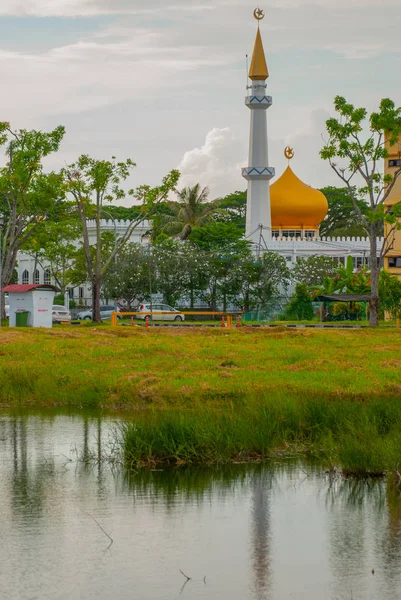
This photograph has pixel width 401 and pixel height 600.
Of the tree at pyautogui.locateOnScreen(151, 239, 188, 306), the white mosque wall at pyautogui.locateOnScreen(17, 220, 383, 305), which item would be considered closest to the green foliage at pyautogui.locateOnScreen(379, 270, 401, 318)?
the white mosque wall at pyautogui.locateOnScreen(17, 220, 383, 305)

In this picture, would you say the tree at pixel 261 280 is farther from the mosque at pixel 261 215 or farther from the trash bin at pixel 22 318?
the trash bin at pixel 22 318

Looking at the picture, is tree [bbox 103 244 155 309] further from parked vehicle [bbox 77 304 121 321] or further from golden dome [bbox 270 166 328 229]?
golden dome [bbox 270 166 328 229]

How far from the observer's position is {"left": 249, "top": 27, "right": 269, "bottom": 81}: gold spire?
7419 cm

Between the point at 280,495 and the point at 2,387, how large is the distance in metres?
11.2

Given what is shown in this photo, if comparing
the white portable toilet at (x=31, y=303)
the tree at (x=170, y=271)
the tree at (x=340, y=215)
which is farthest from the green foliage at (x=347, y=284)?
the tree at (x=340, y=215)

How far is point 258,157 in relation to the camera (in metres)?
76.4

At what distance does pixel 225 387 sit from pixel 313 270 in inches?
1875

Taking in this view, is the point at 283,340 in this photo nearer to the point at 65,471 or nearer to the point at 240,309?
the point at 65,471

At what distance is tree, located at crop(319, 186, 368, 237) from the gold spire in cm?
2935

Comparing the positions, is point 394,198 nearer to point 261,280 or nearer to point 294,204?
point 261,280

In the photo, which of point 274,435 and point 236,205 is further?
point 236,205

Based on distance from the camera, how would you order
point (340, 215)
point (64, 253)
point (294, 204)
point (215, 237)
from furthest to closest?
point (340, 215) < point (294, 204) < point (64, 253) < point (215, 237)

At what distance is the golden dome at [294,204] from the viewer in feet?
275

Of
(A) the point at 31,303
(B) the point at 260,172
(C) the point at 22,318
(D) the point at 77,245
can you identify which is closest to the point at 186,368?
(A) the point at 31,303
